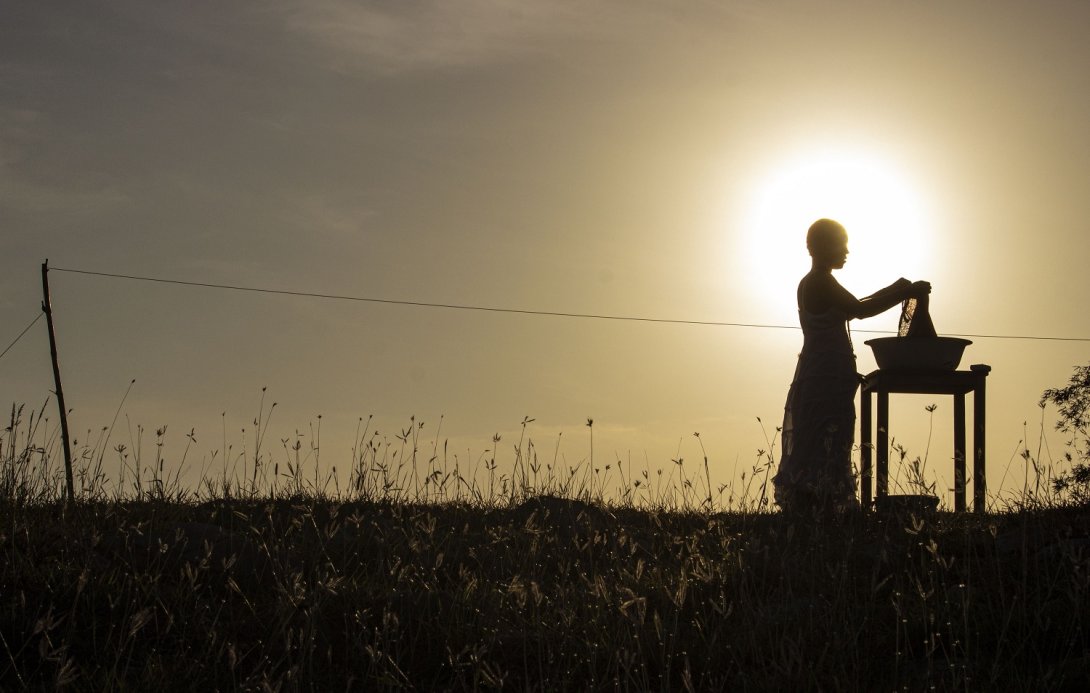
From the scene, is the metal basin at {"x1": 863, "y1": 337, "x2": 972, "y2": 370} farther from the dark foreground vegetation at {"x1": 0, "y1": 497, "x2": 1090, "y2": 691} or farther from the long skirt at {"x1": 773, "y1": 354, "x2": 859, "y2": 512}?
the dark foreground vegetation at {"x1": 0, "y1": 497, "x2": 1090, "y2": 691}

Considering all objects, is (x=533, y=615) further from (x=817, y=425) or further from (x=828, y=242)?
(x=828, y=242)

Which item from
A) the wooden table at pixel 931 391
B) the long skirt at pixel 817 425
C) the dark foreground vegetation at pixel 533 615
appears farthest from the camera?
the wooden table at pixel 931 391

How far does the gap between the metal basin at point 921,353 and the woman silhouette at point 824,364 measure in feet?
3.07

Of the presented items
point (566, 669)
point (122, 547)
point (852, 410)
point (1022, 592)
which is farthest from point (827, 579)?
point (122, 547)

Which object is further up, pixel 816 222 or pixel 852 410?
pixel 816 222

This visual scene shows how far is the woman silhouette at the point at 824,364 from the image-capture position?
624 cm

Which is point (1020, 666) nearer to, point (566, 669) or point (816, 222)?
point (566, 669)

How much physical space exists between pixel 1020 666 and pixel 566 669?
149cm

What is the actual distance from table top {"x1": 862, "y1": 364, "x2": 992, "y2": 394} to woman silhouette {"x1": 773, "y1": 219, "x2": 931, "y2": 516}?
1.06 m

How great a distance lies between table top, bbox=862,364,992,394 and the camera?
729cm

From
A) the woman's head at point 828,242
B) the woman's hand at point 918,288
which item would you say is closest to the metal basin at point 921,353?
the woman's hand at point 918,288

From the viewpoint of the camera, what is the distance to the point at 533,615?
364cm

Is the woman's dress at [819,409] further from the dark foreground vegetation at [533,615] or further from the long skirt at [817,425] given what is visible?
the dark foreground vegetation at [533,615]

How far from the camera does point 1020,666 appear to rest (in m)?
3.23
